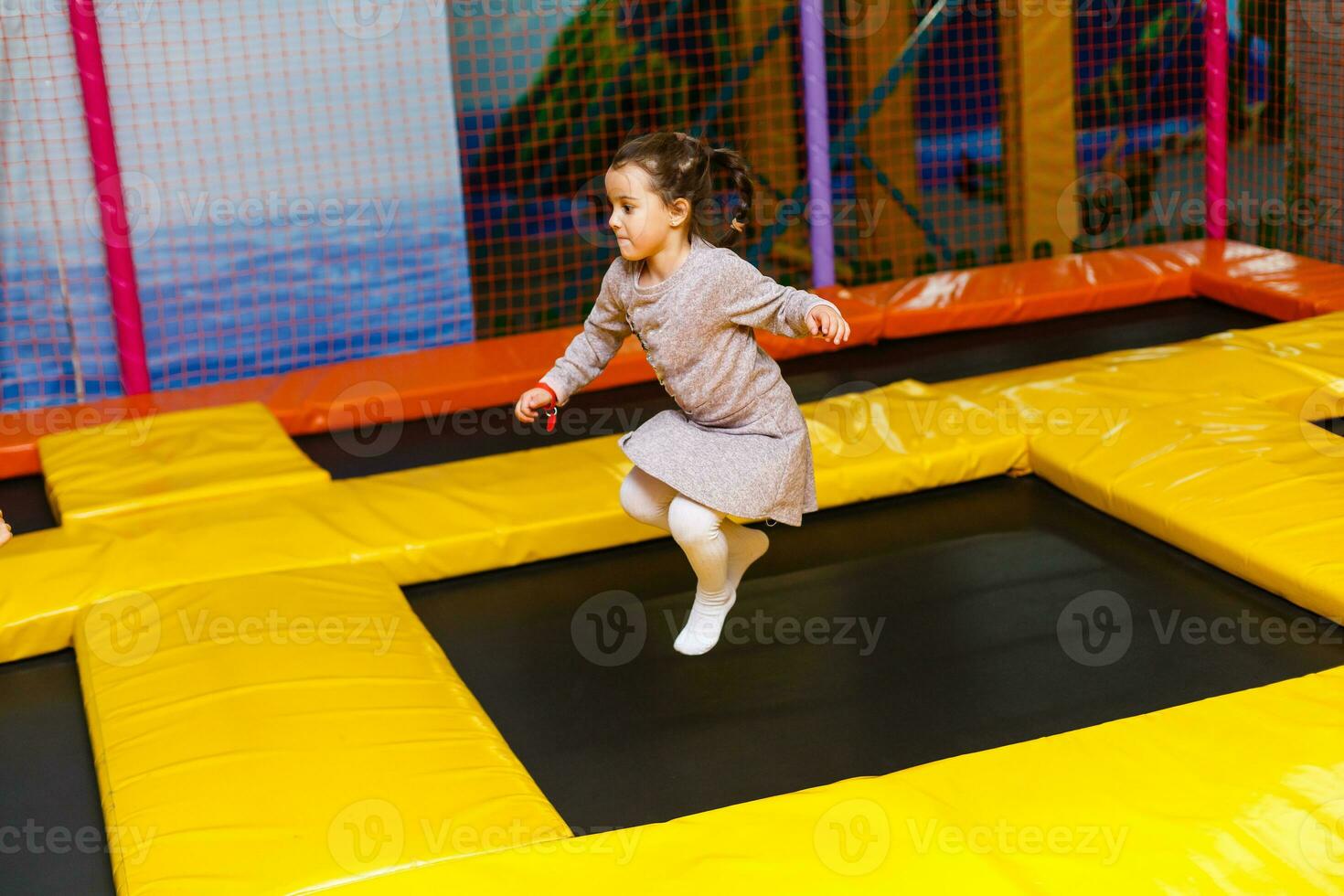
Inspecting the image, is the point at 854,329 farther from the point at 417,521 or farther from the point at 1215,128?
the point at 417,521

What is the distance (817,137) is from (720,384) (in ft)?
8.74

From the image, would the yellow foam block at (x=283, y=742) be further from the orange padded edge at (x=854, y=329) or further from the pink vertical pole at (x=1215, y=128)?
the pink vertical pole at (x=1215, y=128)

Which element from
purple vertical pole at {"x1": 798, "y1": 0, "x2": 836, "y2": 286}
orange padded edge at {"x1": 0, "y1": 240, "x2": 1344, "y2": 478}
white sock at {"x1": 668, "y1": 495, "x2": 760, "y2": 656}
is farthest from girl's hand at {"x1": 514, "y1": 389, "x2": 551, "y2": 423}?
purple vertical pole at {"x1": 798, "y1": 0, "x2": 836, "y2": 286}

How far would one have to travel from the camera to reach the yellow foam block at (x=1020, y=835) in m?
1.76

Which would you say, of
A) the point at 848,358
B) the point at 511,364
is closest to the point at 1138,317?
the point at 848,358

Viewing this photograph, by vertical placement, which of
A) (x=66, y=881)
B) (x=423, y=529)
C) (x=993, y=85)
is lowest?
(x=66, y=881)

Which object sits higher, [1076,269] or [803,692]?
[1076,269]

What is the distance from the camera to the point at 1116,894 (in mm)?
1724

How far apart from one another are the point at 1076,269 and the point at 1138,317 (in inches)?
12.8

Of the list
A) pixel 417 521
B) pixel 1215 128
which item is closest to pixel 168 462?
pixel 417 521

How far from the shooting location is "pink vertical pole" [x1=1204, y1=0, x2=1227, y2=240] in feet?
17.2

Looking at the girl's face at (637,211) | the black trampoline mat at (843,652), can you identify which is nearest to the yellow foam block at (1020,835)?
the black trampoline mat at (843,652)

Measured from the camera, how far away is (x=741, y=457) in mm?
2420

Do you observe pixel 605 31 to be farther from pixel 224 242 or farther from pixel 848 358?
pixel 848 358
